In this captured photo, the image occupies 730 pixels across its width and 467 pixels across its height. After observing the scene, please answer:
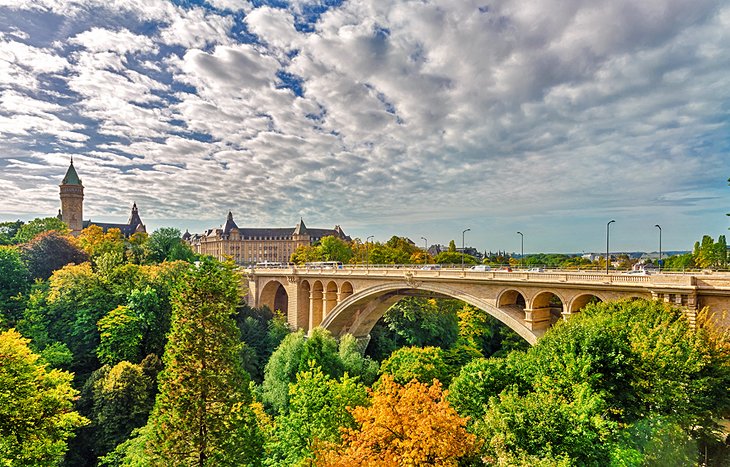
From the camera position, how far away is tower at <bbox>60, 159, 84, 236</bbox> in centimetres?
8506

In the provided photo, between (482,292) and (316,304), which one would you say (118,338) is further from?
(482,292)

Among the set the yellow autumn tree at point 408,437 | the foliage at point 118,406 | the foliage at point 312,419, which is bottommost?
the foliage at point 118,406

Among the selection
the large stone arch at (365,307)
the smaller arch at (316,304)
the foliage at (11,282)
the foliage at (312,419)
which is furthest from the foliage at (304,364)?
the foliage at (11,282)

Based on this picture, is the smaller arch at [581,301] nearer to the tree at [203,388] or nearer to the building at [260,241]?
the tree at [203,388]

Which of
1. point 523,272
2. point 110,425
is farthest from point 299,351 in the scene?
point 523,272

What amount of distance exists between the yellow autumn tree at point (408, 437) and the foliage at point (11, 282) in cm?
3317

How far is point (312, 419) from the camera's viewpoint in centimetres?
1895

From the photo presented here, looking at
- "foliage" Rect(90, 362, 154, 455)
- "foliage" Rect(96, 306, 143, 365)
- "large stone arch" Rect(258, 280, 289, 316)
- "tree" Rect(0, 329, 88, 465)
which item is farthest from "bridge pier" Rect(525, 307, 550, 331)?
"large stone arch" Rect(258, 280, 289, 316)

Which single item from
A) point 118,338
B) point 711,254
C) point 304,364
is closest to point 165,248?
point 118,338

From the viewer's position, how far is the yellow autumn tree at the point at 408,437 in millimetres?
→ 12906

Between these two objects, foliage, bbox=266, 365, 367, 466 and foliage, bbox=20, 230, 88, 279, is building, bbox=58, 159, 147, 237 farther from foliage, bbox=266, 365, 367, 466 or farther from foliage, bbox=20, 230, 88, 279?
foliage, bbox=266, 365, 367, 466

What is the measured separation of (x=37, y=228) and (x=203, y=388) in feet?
186

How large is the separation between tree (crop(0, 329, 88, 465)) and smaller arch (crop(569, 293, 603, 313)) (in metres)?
24.8

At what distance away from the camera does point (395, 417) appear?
47.1ft
